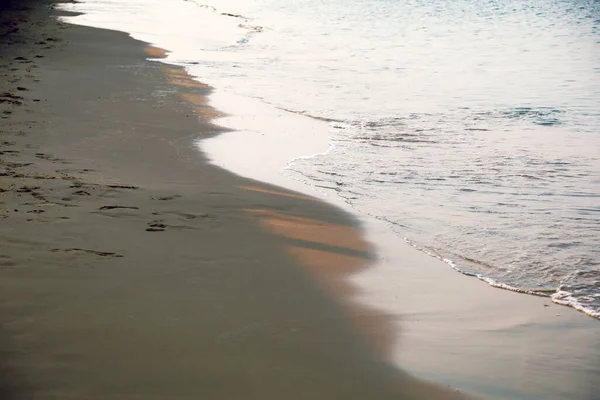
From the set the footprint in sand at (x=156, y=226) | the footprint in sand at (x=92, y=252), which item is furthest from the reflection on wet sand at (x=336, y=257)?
the footprint in sand at (x=92, y=252)

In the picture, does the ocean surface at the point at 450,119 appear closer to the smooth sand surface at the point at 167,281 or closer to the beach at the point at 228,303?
the beach at the point at 228,303

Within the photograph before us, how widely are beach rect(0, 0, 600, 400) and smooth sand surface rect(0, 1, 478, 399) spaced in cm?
1

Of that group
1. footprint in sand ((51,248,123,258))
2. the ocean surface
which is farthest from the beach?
the ocean surface

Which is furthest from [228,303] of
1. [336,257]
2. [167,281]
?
[336,257]

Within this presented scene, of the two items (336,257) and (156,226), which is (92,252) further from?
A: (336,257)

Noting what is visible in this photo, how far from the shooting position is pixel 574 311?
4.50 meters

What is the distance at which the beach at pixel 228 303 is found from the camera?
11.1ft

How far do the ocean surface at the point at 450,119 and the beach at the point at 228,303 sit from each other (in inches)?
21.7

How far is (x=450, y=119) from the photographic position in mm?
10273

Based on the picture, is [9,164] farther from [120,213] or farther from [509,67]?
[509,67]

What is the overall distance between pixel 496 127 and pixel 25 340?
7.58m

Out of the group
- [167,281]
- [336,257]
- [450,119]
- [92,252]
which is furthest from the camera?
[450,119]

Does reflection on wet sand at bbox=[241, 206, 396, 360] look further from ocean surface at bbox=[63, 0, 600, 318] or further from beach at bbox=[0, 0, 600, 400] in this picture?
ocean surface at bbox=[63, 0, 600, 318]

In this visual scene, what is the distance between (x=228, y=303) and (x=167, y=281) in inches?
17.1
